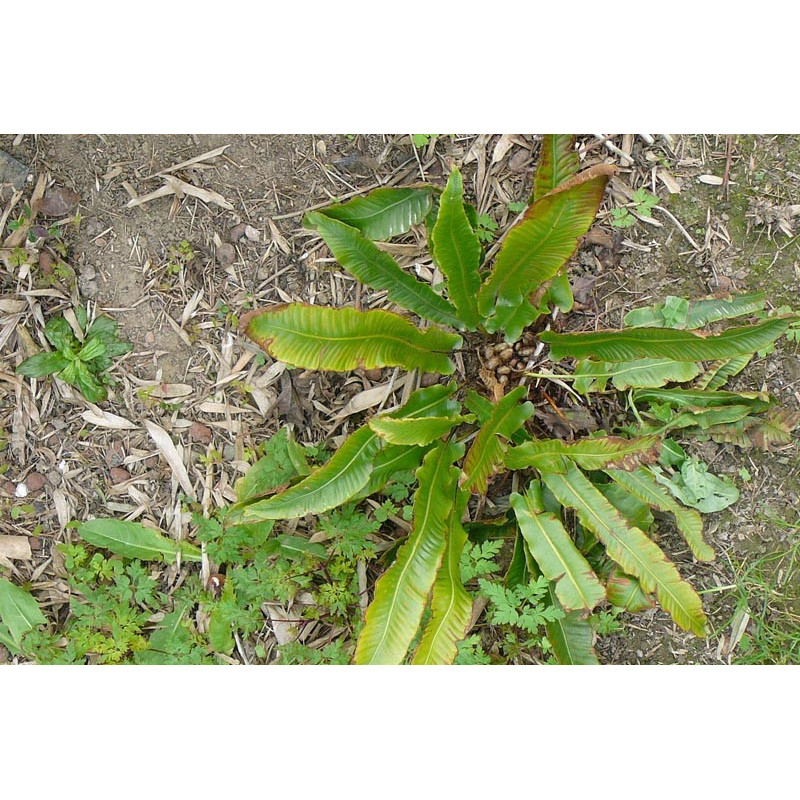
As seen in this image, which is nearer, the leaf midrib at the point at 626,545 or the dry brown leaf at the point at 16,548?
the leaf midrib at the point at 626,545

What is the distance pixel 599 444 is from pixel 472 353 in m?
0.66

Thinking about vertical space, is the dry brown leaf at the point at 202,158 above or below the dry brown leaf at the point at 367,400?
above

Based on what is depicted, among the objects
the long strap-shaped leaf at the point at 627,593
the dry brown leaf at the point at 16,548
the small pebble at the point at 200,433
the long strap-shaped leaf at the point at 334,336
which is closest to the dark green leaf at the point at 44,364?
the small pebble at the point at 200,433

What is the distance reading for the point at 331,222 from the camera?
87.2 inches

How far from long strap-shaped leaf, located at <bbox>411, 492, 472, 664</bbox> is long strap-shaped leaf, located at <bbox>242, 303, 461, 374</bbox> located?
24.4 inches

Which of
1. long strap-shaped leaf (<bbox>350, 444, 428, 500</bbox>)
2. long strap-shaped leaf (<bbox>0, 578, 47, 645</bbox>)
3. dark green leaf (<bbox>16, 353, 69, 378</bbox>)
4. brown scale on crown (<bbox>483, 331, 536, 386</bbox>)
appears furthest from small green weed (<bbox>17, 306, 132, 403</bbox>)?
brown scale on crown (<bbox>483, 331, 536, 386</bbox>)

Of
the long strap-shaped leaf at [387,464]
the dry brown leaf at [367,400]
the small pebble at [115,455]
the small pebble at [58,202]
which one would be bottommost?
the small pebble at [115,455]

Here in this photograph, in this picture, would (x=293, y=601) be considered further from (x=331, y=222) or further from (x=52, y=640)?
(x=331, y=222)

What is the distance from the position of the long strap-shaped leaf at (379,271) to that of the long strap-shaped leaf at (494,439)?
36cm

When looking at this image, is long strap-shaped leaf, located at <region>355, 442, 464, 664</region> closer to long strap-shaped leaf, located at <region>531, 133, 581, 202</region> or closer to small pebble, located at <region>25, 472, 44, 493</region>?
long strap-shaped leaf, located at <region>531, 133, 581, 202</region>

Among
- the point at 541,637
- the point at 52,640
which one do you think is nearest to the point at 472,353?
the point at 541,637

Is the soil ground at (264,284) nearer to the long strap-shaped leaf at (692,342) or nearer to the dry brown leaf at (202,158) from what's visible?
the dry brown leaf at (202,158)

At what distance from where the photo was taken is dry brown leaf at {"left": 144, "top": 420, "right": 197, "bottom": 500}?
8.76 ft

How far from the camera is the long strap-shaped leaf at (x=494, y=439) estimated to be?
2205 millimetres
